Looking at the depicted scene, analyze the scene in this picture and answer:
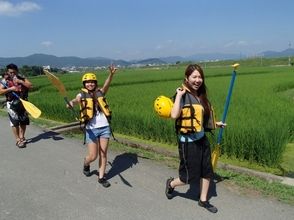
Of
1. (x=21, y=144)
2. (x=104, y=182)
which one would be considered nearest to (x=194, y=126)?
(x=104, y=182)

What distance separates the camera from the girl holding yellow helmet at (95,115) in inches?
206

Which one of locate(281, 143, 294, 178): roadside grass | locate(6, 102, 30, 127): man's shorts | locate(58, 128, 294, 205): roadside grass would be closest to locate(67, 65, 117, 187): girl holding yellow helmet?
locate(58, 128, 294, 205): roadside grass

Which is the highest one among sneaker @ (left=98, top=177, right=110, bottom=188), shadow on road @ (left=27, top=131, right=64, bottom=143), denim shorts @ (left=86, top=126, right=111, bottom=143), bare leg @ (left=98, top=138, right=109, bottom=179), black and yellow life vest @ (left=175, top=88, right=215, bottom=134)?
black and yellow life vest @ (left=175, top=88, right=215, bottom=134)

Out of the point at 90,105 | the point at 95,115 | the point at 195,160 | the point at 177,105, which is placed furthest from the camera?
the point at 95,115

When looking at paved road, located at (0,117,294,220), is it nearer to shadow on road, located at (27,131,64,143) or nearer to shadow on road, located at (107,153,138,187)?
shadow on road, located at (107,153,138,187)

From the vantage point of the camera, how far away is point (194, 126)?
4148 millimetres

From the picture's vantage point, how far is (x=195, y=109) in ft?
13.5

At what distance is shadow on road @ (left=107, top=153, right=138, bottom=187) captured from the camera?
5.88m

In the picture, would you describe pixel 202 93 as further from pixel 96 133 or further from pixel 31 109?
pixel 31 109

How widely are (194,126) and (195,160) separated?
15.6 inches

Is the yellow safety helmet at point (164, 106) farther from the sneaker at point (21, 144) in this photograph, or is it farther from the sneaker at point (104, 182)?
the sneaker at point (21, 144)

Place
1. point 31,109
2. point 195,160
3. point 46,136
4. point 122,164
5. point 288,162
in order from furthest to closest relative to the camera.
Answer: point 46,136 → point 31,109 → point 288,162 → point 122,164 → point 195,160

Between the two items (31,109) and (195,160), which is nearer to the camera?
(195,160)

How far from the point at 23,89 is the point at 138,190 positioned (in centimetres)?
406
